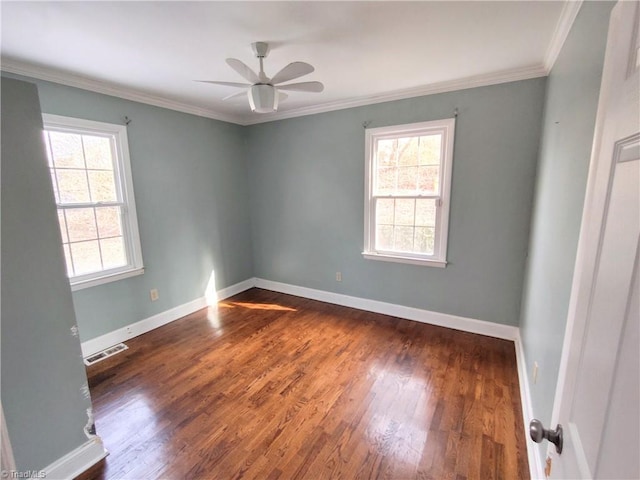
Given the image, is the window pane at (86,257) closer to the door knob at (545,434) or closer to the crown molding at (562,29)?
the door knob at (545,434)

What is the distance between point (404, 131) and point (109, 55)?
8.44 ft

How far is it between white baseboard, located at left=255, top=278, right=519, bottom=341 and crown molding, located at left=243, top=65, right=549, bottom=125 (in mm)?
2255

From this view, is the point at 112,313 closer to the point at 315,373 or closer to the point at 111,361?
the point at 111,361

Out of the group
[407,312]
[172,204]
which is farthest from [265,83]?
[407,312]

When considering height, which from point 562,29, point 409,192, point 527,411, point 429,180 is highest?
point 562,29

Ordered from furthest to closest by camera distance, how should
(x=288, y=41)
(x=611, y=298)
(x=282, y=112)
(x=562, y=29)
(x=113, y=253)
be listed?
(x=282, y=112)
(x=113, y=253)
(x=288, y=41)
(x=562, y=29)
(x=611, y=298)

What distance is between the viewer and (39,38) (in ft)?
6.06

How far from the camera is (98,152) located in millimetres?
2787

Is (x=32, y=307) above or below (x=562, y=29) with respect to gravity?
below

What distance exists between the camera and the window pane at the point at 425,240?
3.13 metres

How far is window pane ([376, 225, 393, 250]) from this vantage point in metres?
3.38

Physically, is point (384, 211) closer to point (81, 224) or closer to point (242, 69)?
point (242, 69)

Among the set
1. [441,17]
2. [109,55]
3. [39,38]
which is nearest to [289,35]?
[441,17]

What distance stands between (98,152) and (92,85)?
572 millimetres
